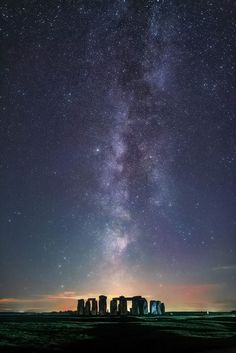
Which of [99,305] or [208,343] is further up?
[99,305]

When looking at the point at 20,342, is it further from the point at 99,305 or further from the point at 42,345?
the point at 99,305

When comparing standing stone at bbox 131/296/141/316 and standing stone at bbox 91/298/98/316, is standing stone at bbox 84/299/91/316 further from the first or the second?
standing stone at bbox 131/296/141/316

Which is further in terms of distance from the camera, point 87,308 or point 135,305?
point 87,308

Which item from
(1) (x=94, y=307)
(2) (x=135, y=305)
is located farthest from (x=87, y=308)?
(2) (x=135, y=305)

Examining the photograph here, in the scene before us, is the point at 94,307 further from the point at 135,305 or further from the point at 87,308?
the point at 135,305

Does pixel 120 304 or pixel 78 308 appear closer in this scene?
pixel 120 304

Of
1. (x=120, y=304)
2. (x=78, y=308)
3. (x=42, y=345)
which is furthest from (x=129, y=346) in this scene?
(x=78, y=308)

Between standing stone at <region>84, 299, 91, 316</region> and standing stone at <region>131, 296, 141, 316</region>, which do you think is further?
standing stone at <region>84, 299, 91, 316</region>

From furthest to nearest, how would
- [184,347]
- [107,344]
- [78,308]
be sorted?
[78,308] < [107,344] < [184,347]

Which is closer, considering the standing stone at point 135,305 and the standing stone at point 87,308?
the standing stone at point 135,305

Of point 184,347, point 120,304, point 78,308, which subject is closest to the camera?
point 184,347

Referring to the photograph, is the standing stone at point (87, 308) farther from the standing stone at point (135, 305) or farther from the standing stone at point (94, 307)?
the standing stone at point (135, 305)

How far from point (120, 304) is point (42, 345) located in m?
152

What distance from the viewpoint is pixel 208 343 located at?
3300cm
